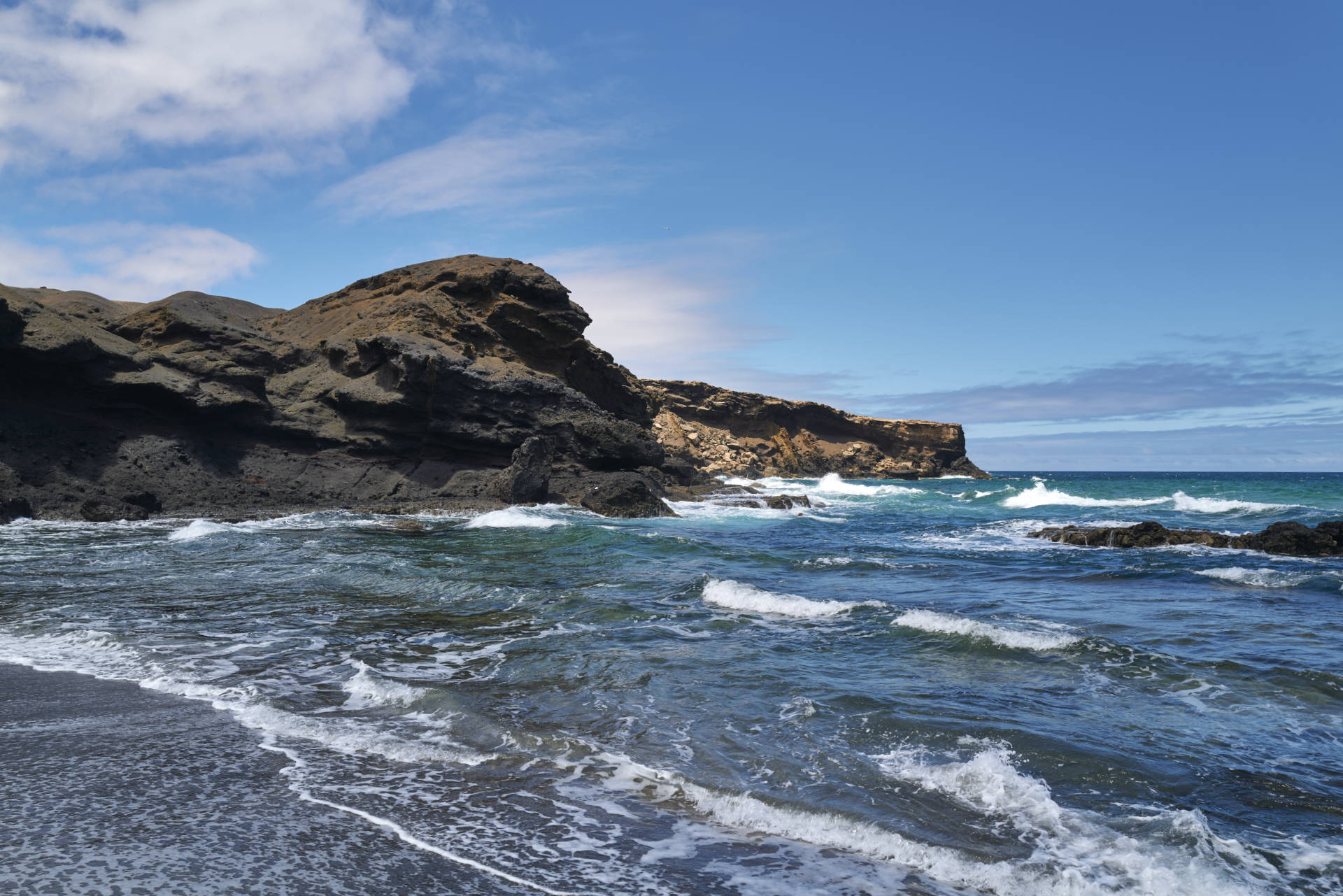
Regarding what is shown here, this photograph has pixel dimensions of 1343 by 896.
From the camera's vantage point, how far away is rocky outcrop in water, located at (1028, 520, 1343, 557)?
668 inches

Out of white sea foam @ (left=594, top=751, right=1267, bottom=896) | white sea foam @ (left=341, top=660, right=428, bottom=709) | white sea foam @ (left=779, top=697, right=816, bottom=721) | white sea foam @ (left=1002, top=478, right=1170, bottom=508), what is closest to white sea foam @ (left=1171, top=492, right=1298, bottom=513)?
white sea foam @ (left=1002, top=478, right=1170, bottom=508)

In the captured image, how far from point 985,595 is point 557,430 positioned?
20.2 m

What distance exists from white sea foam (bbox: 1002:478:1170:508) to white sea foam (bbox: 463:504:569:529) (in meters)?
26.5

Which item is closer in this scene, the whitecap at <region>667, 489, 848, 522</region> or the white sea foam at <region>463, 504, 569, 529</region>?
the white sea foam at <region>463, 504, 569, 529</region>

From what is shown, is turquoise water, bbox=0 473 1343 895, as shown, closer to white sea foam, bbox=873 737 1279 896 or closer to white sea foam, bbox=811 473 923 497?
white sea foam, bbox=873 737 1279 896

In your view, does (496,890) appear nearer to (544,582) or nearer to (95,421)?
(544,582)

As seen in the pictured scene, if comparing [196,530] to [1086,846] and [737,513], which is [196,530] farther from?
[1086,846]

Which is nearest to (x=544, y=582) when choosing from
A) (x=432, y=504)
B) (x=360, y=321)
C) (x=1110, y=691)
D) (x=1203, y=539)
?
(x=1110, y=691)

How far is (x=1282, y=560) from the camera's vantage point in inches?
627

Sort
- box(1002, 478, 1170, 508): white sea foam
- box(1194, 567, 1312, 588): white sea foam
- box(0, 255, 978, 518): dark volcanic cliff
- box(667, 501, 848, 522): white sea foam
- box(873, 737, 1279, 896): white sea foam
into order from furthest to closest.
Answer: box(1002, 478, 1170, 508): white sea foam, box(667, 501, 848, 522): white sea foam, box(0, 255, 978, 518): dark volcanic cliff, box(1194, 567, 1312, 588): white sea foam, box(873, 737, 1279, 896): white sea foam

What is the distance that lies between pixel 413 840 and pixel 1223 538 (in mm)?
21168

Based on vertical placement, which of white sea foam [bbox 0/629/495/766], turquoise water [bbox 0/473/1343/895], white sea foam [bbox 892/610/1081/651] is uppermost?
white sea foam [bbox 892/610/1081/651]

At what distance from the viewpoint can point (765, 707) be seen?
5.92m

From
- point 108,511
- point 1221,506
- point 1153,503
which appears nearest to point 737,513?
point 1221,506
